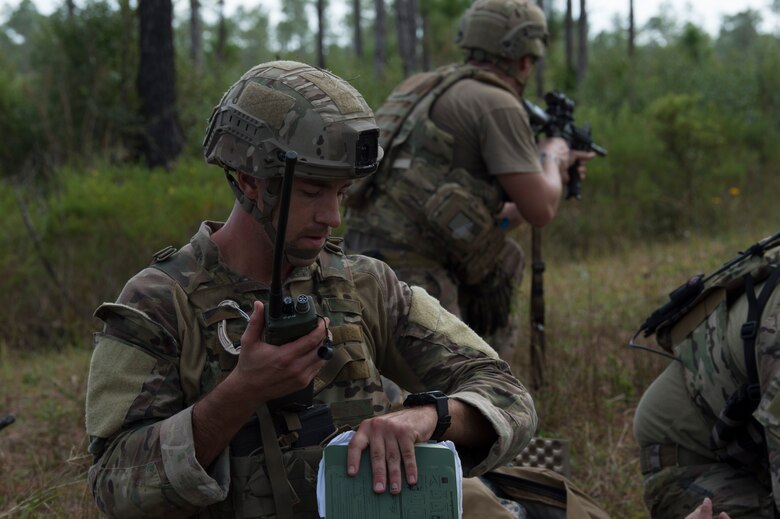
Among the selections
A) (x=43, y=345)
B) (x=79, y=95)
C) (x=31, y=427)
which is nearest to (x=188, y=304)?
(x=31, y=427)

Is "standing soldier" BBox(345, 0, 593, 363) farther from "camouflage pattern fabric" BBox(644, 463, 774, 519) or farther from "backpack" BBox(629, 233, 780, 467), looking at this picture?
"camouflage pattern fabric" BBox(644, 463, 774, 519)

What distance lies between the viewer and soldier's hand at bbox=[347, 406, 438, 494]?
1.85 meters

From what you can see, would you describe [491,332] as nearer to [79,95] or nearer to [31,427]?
[31,427]

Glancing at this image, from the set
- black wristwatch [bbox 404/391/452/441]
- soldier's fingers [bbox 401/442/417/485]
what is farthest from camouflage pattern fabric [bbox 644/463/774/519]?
soldier's fingers [bbox 401/442/417/485]

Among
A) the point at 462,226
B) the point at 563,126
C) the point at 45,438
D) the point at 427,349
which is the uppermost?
the point at 563,126

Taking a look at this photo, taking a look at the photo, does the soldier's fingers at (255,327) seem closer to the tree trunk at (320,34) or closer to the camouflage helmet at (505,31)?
the camouflage helmet at (505,31)

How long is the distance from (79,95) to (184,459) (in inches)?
424

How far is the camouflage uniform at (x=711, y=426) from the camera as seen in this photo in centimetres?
257

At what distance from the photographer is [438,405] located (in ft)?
6.70

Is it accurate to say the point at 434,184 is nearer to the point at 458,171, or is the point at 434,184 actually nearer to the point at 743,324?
the point at 458,171

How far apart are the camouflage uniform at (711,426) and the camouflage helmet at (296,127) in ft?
3.87

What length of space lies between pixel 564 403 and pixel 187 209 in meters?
4.31

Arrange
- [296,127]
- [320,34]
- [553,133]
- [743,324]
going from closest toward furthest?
1. [296,127]
2. [743,324]
3. [553,133]
4. [320,34]

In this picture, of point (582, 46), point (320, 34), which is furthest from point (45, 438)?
point (582, 46)
